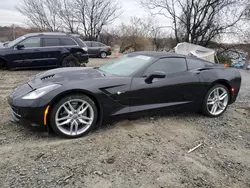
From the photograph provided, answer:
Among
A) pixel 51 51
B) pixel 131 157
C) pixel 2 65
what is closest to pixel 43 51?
pixel 51 51

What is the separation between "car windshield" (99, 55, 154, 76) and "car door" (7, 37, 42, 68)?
17.4 feet

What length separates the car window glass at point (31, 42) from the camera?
859cm

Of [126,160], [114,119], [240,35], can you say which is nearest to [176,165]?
[126,160]

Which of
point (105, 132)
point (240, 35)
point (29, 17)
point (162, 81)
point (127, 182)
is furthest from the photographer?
point (29, 17)

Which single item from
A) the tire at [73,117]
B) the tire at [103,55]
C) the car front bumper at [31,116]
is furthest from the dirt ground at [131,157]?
the tire at [103,55]

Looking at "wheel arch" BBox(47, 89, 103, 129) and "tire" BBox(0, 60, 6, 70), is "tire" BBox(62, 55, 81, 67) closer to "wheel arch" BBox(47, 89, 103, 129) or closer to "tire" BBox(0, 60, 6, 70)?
"tire" BBox(0, 60, 6, 70)

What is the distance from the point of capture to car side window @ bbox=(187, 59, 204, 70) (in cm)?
429

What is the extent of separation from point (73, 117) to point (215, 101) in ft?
8.99

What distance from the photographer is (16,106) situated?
3.06 metres

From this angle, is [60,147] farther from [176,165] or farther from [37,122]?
Result: [176,165]

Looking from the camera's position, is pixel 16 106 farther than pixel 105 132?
No

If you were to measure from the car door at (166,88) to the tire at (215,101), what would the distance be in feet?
1.02

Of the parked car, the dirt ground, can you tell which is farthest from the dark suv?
the parked car

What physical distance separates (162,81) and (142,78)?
37 cm
